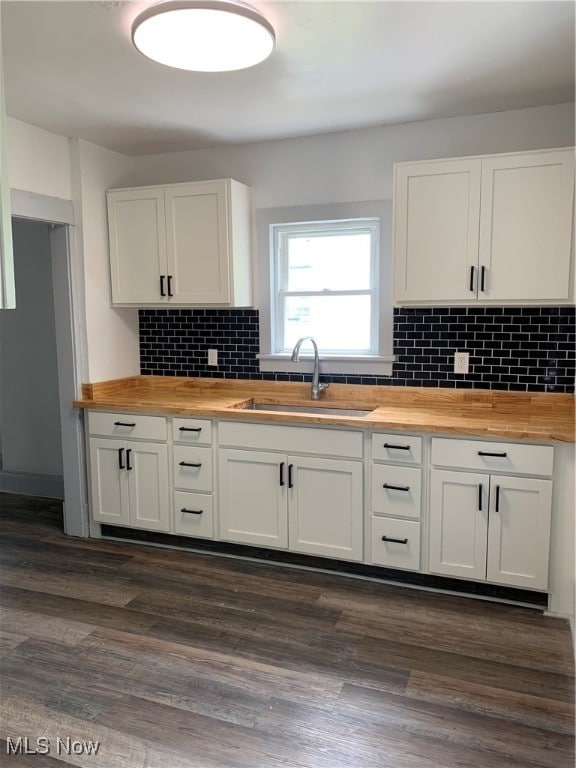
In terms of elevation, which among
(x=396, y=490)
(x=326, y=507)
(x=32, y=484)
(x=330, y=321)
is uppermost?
(x=330, y=321)

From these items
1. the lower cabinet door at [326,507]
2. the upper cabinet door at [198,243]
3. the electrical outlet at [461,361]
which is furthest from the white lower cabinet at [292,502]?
the upper cabinet door at [198,243]

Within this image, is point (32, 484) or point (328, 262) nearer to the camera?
point (328, 262)

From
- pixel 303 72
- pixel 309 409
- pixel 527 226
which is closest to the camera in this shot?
pixel 303 72

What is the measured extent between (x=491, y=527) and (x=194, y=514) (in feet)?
5.35

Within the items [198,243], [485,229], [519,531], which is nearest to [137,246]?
[198,243]

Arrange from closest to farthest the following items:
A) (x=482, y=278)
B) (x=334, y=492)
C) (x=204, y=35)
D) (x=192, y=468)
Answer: (x=204, y=35)
(x=482, y=278)
(x=334, y=492)
(x=192, y=468)

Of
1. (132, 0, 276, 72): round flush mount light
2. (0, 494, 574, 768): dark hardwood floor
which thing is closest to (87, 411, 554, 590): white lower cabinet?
(0, 494, 574, 768): dark hardwood floor

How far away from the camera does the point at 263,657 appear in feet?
8.05

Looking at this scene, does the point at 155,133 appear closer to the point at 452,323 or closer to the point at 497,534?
the point at 452,323

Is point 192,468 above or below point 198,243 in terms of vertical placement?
below

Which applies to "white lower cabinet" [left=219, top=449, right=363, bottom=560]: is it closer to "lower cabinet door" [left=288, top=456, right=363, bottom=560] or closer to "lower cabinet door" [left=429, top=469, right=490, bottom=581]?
"lower cabinet door" [left=288, top=456, right=363, bottom=560]

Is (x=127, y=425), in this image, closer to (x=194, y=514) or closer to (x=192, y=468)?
(x=192, y=468)

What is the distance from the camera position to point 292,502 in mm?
3195

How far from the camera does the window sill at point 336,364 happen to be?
352cm
